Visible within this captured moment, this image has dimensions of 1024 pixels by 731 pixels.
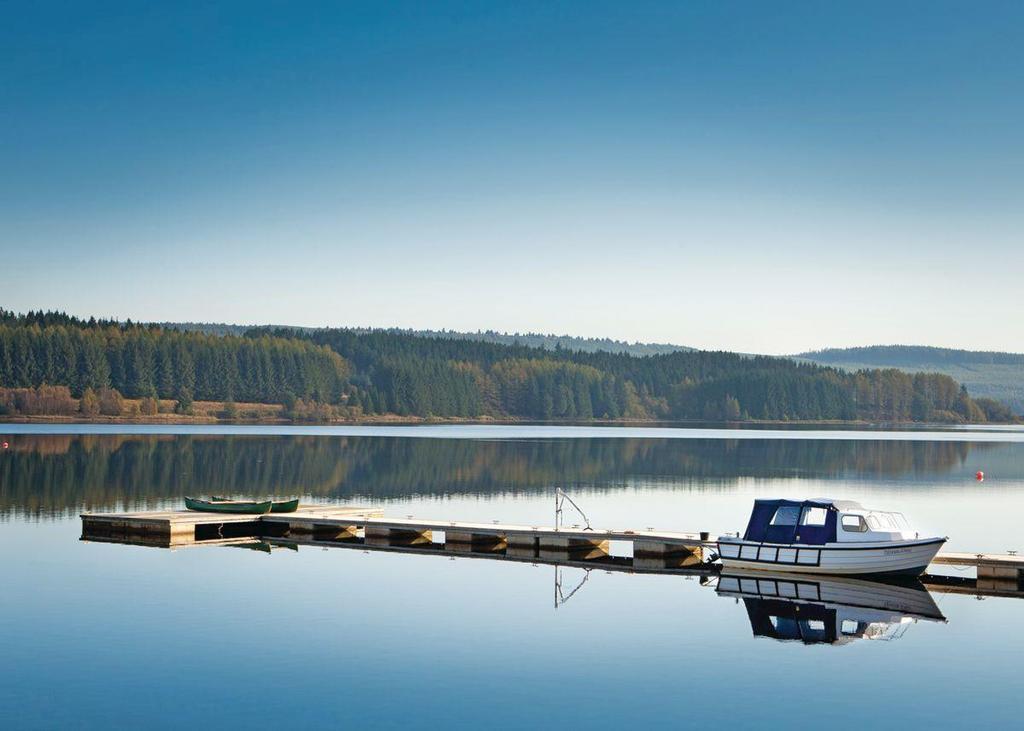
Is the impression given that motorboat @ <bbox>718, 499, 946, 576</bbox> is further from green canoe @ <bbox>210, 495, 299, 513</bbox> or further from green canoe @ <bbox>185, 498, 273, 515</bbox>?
green canoe @ <bbox>185, 498, 273, 515</bbox>

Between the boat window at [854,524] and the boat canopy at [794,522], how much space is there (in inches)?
12.3

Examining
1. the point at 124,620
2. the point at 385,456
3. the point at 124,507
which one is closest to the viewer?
the point at 124,620

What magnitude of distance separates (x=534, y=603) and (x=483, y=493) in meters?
32.3

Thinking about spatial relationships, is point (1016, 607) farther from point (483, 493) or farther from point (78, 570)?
point (483, 493)

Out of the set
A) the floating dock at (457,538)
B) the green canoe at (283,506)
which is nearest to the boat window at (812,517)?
the floating dock at (457,538)

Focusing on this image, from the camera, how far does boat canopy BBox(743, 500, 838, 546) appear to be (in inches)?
1351

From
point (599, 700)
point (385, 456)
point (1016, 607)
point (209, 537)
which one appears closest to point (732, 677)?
point (599, 700)

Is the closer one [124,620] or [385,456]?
[124,620]

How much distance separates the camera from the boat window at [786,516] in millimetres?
34906

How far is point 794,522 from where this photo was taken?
34.9m

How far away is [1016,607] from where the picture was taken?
3064cm

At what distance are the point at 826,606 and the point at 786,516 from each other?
4.82m

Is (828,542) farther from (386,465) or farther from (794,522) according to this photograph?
(386,465)

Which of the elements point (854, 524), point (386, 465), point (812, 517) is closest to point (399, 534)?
point (812, 517)
